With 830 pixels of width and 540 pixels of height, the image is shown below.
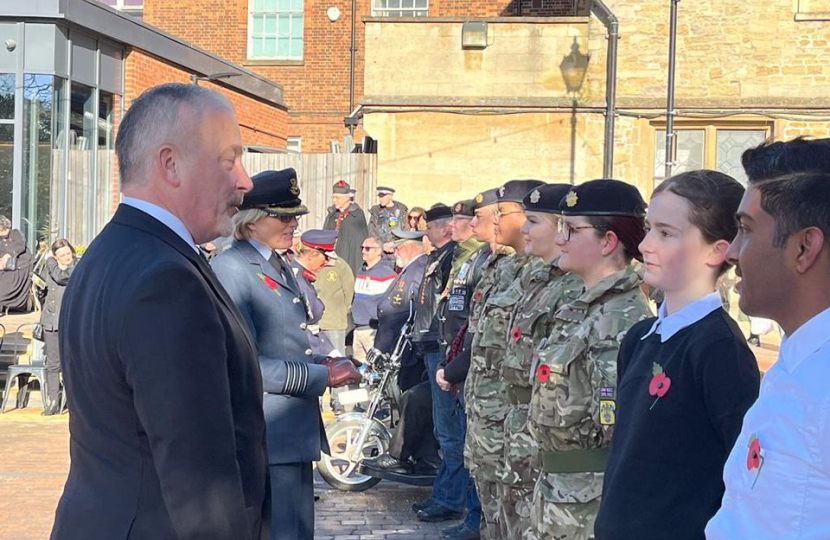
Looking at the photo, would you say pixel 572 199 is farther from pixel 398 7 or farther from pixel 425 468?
pixel 398 7

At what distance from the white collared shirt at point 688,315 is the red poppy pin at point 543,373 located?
788 millimetres

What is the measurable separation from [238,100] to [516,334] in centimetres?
2257

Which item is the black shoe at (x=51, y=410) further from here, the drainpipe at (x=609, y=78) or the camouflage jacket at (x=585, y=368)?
the drainpipe at (x=609, y=78)

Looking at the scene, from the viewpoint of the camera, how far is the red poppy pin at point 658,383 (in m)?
3.18

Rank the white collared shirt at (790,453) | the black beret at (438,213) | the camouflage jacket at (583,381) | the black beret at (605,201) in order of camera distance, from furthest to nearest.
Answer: the black beret at (438,213) → the black beret at (605,201) → the camouflage jacket at (583,381) → the white collared shirt at (790,453)

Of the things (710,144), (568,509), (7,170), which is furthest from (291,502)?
(7,170)

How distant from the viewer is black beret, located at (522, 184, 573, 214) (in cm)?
530

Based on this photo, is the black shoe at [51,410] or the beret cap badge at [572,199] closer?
the beret cap badge at [572,199]

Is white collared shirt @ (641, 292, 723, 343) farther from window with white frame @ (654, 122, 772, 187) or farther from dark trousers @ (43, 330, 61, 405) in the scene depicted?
window with white frame @ (654, 122, 772, 187)

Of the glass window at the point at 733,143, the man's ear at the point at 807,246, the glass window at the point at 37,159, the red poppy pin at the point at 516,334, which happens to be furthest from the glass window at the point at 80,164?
the man's ear at the point at 807,246

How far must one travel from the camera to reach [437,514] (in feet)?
26.5

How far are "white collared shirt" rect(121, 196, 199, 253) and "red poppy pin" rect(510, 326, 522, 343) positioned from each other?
2.71m

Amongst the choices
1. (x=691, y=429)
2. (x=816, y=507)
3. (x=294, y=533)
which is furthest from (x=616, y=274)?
(x=816, y=507)

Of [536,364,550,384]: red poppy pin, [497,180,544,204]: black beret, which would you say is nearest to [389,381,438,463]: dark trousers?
[497,180,544,204]: black beret
